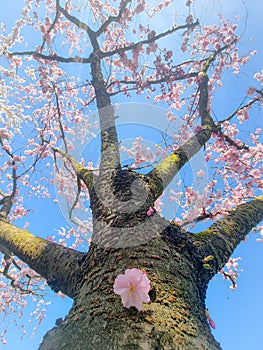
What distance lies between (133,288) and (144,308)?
0.43ft

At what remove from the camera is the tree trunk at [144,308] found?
4.23 ft

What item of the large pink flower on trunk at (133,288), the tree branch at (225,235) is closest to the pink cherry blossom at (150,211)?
the tree branch at (225,235)

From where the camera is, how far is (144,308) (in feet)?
4.74

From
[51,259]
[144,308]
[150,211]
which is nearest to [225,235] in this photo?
[150,211]

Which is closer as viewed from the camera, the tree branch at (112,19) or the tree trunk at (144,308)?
the tree trunk at (144,308)

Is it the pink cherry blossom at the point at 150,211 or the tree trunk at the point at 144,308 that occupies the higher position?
the pink cherry blossom at the point at 150,211

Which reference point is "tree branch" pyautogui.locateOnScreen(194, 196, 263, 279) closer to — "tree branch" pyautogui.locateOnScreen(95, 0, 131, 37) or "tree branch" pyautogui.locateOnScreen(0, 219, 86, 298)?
"tree branch" pyautogui.locateOnScreen(0, 219, 86, 298)

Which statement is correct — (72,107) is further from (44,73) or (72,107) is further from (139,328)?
(139,328)

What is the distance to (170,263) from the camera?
189 centimetres

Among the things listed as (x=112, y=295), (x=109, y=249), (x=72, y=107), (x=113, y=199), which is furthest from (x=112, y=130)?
(x=72, y=107)

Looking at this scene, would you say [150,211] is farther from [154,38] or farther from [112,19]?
[112,19]

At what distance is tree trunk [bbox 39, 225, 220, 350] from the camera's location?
4.23ft

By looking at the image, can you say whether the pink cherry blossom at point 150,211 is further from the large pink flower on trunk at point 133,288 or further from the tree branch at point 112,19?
the tree branch at point 112,19

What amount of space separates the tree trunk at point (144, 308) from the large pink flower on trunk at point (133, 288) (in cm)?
4
